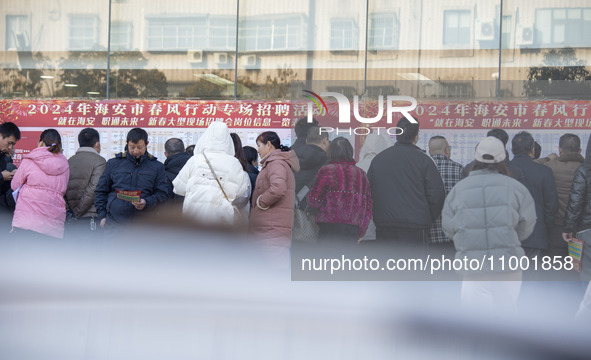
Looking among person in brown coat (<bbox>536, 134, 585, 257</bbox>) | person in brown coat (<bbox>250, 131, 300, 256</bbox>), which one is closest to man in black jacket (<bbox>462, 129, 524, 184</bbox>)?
person in brown coat (<bbox>536, 134, 585, 257</bbox>)

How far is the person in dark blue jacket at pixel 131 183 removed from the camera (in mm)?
6332

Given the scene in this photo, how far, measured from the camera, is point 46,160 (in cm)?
671

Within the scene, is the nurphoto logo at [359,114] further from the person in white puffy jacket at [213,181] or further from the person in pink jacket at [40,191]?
the person in pink jacket at [40,191]

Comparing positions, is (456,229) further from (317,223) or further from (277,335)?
(277,335)

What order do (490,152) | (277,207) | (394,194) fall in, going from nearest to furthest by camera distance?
(490,152)
(394,194)
(277,207)

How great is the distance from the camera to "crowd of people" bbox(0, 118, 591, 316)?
520 centimetres

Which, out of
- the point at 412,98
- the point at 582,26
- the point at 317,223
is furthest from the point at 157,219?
the point at 582,26

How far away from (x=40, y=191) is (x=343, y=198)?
2783 mm

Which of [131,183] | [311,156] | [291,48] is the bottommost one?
[131,183]

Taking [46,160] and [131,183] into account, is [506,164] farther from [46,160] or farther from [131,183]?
[46,160]

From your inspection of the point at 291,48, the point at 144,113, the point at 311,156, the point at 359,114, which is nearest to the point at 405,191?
the point at 359,114

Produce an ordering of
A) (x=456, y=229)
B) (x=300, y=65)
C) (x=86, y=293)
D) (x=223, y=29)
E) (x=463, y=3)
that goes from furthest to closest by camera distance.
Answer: (x=223, y=29) → (x=300, y=65) → (x=86, y=293) → (x=463, y=3) → (x=456, y=229)

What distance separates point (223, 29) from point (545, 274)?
5065mm

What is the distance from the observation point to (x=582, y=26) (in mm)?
6344
